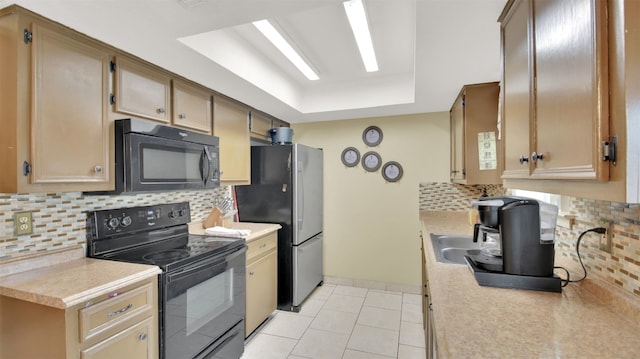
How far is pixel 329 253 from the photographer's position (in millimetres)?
3693

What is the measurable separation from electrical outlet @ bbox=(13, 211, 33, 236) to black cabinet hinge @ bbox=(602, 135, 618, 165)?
2.34m

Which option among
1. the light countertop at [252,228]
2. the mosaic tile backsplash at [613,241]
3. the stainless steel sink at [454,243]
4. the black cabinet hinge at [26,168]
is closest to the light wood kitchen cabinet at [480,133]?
the stainless steel sink at [454,243]

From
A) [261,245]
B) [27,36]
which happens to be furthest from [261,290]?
[27,36]

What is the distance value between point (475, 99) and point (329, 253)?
2.41m

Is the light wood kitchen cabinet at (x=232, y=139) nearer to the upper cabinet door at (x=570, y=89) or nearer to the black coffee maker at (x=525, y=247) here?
the black coffee maker at (x=525, y=247)

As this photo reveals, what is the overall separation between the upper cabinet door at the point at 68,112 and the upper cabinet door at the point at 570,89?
2051 mm

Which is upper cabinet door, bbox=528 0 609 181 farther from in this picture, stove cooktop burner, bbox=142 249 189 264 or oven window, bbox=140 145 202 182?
oven window, bbox=140 145 202 182

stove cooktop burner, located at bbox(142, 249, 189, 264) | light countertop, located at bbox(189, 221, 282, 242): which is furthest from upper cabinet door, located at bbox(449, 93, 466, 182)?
stove cooktop burner, located at bbox(142, 249, 189, 264)

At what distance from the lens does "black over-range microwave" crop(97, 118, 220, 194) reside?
5.36ft

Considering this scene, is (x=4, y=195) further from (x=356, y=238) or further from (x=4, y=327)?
(x=356, y=238)

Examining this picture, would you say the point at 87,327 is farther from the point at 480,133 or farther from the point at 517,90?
the point at 480,133

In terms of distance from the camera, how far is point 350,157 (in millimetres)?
3605

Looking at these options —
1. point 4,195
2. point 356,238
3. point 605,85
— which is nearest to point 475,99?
point 605,85

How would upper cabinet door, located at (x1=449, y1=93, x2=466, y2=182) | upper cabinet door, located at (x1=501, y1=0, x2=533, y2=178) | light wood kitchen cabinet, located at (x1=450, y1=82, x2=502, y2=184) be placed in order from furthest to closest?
1. upper cabinet door, located at (x1=449, y1=93, x2=466, y2=182)
2. light wood kitchen cabinet, located at (x1=450, y1=82, x2=502, y2=184)
3. upper cabinet door, located at (x1=501, y1=0, x2=533, y2=178)
